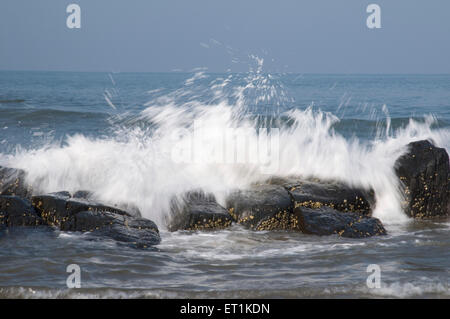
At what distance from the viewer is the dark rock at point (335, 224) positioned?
5.45 metres

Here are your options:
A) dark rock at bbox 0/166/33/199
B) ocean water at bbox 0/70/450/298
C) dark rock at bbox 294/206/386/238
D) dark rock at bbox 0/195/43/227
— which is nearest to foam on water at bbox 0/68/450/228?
ocean water at bbox 0/70/450/298

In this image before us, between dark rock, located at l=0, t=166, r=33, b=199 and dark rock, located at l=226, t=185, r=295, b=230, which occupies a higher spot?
dark rock, located at l=0, t=166, r=33, b=199

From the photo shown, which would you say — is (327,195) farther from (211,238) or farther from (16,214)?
(16,214)

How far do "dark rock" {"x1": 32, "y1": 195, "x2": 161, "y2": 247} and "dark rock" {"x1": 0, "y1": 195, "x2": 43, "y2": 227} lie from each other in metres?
0.10

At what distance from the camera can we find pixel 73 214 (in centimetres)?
547

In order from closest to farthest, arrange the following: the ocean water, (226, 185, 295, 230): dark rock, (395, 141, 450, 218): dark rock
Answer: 1. the ocean water
2. (226, 185, 295, 230): dark rock
3. (395, 141, 450, 218): dark rock

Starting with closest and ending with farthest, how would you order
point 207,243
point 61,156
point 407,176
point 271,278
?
point 271,278, point 207,243, point 407,176, point 61,156

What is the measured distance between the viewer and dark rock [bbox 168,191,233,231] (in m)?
5.77

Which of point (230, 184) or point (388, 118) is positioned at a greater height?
point (388, 118)

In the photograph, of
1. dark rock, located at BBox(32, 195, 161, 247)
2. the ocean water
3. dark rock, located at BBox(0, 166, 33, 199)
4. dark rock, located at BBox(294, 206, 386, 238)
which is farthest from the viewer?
dark rock, located at BBox(0, 166, 33, 199)

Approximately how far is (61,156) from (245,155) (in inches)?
105

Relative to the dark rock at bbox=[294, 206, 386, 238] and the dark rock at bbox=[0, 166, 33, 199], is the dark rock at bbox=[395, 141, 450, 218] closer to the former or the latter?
the dark rock at bbox=[294, 206, 386, 238]
